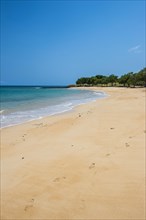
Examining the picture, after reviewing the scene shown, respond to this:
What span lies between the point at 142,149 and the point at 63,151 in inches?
99.5

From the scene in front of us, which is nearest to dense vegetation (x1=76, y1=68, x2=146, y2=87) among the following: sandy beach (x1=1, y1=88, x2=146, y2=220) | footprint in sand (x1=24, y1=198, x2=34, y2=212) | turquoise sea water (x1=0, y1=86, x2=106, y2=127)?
turquoise sea water (x1=0, y1=86, x2=106, y2=127)

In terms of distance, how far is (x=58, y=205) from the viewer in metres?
4.32

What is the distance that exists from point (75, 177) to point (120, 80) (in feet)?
333

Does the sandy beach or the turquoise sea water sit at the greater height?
the turquoise sea water

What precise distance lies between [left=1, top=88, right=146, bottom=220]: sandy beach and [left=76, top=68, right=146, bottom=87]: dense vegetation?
70963mm

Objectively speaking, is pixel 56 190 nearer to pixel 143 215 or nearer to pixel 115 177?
pixel 115 177

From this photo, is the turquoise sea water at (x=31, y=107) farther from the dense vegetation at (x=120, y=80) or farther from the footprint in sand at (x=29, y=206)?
the dense vegetation at (x=120, y=80)

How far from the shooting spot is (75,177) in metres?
5.41

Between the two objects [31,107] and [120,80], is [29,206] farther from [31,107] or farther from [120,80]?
[120,80]

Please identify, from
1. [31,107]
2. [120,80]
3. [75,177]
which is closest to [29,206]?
[75,177]

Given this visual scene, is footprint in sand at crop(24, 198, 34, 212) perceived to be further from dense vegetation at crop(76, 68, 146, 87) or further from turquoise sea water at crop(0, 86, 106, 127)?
dense vegetation at crop(76, 68, 146, 87)

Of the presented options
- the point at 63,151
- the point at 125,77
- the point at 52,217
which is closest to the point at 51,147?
the point at 63,151

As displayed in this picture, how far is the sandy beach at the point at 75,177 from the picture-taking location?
164 inches

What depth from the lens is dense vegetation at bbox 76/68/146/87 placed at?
7839 centimetres
